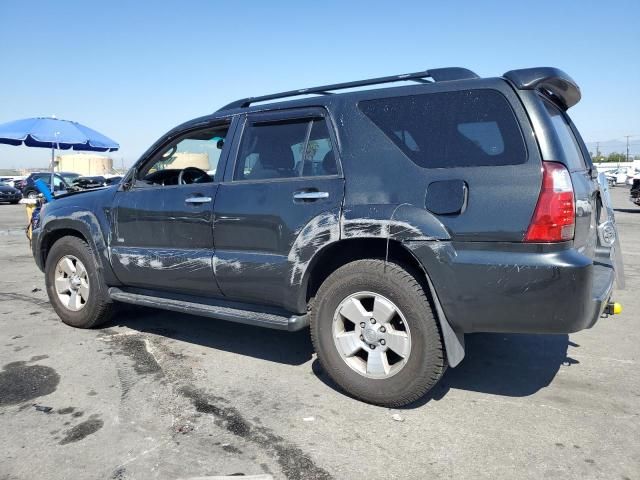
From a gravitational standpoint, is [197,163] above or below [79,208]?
above

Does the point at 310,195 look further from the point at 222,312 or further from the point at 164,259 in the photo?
the point at 164,259

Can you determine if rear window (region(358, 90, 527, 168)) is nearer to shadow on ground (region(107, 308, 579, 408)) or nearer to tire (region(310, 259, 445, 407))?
tire (region(310, 259, 445, 407))

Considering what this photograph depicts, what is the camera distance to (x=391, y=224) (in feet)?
9.97

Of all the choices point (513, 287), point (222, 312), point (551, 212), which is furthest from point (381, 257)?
point (222, 312)

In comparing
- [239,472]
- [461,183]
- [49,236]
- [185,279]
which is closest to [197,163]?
[185,279]

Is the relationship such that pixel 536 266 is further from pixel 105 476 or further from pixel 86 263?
pixel 86 263

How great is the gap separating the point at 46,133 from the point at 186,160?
317 inches

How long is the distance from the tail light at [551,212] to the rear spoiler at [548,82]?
1.63ft

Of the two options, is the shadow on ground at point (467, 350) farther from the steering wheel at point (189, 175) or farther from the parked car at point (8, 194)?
the parked car at point (8, 194)

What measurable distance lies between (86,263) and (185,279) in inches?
48.6

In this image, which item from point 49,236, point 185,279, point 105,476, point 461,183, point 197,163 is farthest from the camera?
point 49,236

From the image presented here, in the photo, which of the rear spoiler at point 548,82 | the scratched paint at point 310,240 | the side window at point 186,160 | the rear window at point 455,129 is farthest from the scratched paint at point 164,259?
the rear spoiler at point 548,82

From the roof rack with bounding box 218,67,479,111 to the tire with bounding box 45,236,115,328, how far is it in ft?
6.05

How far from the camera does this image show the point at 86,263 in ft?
15.3
